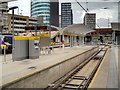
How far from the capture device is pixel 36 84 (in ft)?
27.6

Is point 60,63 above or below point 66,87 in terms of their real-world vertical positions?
above

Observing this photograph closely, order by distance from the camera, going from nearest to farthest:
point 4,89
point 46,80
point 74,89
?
point 4,89 < point 46,80 < point 74,89

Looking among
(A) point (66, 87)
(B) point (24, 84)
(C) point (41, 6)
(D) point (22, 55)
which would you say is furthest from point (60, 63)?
(C) point (41, 6)

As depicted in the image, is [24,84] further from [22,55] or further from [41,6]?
[41,6]

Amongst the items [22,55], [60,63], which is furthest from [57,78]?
[22,55]

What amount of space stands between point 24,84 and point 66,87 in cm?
389

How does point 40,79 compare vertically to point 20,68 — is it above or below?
below

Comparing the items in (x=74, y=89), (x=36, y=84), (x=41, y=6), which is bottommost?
(x=74, y=89)

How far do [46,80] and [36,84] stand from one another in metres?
1.35

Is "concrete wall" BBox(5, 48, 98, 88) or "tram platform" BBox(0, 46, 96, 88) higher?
"tram platform" BBox(0, 46, 96, 88)

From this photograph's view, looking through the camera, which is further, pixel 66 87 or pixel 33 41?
pixel 33 41

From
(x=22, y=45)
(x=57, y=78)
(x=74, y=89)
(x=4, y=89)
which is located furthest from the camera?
(x=22, y=45)

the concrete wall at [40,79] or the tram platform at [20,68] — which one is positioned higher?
the tram platform at [20,68]

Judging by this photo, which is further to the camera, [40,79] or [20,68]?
[20,68]
